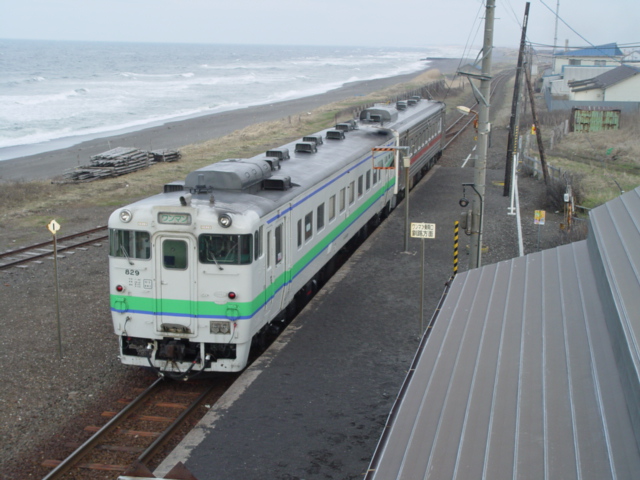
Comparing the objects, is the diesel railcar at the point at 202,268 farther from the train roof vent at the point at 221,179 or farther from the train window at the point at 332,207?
the train window at the point at 332,207

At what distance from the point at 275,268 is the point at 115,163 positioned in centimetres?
2169

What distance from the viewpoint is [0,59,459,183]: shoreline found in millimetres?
36812

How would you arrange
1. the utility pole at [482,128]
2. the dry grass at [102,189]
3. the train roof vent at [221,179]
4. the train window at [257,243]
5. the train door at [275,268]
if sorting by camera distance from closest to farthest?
the train window at [257,243] < the train door at [275,268] < the train roof vent at [221,179] < the utility pole at [482,128] < the dry grass at [102,189]

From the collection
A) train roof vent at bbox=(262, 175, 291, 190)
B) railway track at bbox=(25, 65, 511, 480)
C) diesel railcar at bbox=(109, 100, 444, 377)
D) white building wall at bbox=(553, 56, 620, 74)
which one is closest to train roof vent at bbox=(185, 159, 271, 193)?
diesel railcar at bbox=(109, 100, 444, 377)

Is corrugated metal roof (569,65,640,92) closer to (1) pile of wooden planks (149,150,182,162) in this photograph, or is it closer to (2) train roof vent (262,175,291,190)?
(1) pile of wooden planks (149,150,182,162)

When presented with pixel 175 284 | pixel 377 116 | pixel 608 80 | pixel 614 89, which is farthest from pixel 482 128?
pixel 608 80

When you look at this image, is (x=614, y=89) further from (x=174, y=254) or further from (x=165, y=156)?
(x=174, y=254)

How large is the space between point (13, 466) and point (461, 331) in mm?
5613

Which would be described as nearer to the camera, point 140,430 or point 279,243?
point 140,430

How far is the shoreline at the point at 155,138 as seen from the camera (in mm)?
36812

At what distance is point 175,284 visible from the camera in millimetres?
10000

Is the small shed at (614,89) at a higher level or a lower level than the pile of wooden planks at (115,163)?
higher

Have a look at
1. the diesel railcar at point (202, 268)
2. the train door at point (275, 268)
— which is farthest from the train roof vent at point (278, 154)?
the train door at point (275, 268)

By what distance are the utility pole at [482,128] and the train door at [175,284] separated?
20.5 feet
